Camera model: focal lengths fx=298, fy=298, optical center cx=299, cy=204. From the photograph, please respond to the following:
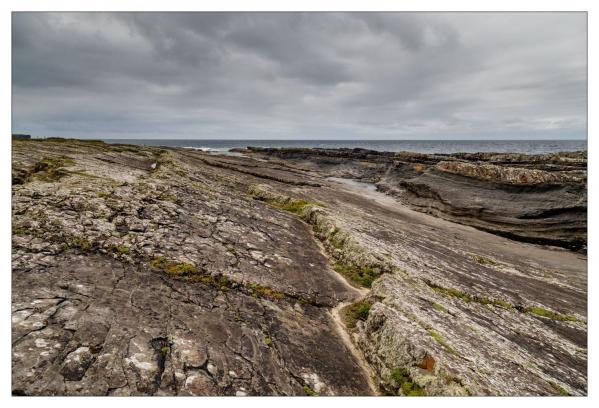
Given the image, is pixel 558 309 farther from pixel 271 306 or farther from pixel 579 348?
pixel 271 306

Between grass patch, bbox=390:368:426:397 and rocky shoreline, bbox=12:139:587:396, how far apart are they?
1.7 inches

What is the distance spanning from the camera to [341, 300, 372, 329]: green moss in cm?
1066

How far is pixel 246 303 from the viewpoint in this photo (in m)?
10.0

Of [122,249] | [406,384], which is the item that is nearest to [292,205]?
[122,249]

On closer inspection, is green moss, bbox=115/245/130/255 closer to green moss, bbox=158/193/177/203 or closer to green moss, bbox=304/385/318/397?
green moss, bbox=158/193/177/203

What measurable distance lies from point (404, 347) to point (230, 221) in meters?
10.4

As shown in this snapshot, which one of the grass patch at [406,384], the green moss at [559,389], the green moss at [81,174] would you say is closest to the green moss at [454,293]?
the green moss at [559,389]

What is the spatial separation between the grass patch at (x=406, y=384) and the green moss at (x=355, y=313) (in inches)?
103

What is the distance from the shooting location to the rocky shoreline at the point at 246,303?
6910mm

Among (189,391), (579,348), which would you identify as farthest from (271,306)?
(579,348)

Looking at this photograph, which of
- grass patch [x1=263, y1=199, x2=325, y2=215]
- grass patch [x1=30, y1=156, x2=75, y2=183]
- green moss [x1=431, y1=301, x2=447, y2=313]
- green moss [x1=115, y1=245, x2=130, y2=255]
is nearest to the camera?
green moss [x1=115, y1=245, x2=130, y2=255]

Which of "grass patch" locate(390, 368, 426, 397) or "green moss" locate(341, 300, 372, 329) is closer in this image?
"grass patch" locate(390, 368, 426, 397)

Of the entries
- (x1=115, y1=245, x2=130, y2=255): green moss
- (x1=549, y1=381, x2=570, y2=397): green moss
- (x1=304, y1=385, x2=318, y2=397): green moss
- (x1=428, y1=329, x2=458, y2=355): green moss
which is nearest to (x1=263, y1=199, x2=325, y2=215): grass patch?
(x1=115, y1=245, x2=130, y2=255): green moss

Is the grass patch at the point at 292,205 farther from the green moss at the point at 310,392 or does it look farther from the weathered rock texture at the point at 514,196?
the weathered rock texture at the point at 514,196
